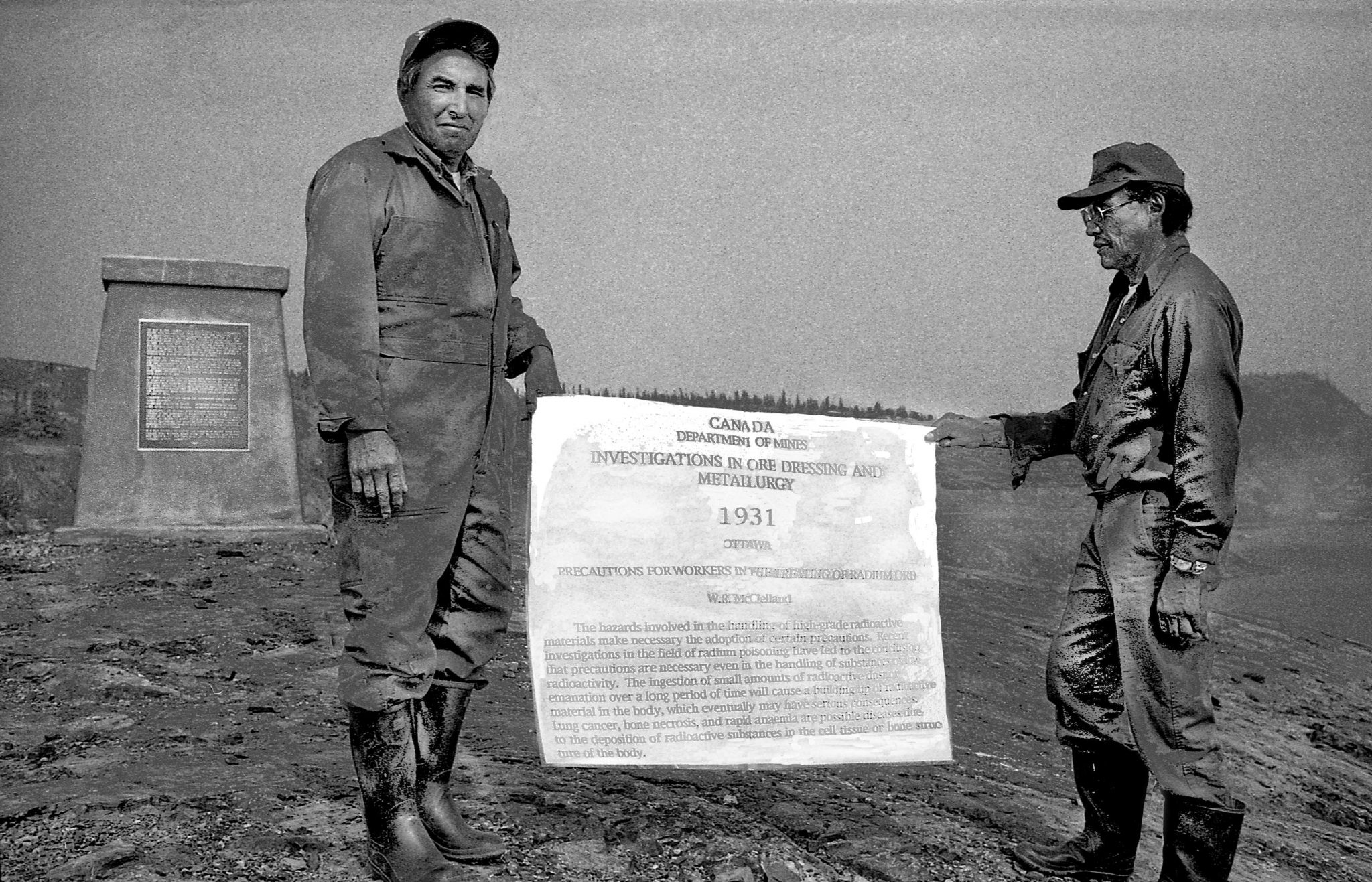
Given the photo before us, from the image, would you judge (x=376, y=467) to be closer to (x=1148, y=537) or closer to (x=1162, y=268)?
(x=1148, y=537)

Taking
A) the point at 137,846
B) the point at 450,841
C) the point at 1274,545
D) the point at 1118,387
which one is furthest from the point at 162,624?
the point at 1274,545

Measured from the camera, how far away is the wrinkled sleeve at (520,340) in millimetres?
3150

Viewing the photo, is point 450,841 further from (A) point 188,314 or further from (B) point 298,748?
(A) point 188,314

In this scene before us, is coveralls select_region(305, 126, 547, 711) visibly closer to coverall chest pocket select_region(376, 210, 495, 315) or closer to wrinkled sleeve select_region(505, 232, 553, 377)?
coverall chest pocket select_region(376, 210, 495, 315)

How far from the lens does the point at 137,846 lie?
9.66 feet

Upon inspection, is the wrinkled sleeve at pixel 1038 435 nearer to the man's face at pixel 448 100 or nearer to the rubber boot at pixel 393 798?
the man's face at pixel 448 100

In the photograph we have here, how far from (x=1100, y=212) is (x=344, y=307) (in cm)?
204

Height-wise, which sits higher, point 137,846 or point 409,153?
point 409,153

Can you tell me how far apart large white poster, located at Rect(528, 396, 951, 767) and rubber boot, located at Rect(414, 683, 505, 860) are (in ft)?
0.80

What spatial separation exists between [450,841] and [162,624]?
3.31 m

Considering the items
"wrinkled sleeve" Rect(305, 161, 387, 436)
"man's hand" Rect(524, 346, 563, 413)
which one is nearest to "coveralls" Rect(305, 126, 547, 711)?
"wrinkled sleeve" Rect(305, 161, 387, 436)

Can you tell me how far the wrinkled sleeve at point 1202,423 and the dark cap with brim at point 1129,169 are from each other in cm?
36

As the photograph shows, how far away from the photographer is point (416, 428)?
272 cm

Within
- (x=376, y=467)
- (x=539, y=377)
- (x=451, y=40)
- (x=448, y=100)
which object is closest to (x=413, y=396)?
(x=376, y=467)
